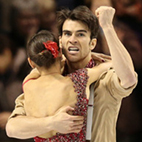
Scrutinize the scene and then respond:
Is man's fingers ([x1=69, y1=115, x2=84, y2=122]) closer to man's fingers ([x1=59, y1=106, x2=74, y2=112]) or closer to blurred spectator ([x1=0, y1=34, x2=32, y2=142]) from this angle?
man's fingers ([x1=59, y1=106, x2=74, y2=112])

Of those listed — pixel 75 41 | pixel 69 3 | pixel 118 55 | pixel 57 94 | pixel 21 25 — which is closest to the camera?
pixel 118 55

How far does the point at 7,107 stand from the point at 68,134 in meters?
2.73

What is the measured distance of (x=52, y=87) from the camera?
1.83m

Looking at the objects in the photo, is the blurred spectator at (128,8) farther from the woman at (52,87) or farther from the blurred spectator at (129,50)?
the woman at (52,87)

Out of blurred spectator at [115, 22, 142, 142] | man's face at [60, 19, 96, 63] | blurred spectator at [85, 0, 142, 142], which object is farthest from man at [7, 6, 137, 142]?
blurred spectator at [115, 22, 142, 142]

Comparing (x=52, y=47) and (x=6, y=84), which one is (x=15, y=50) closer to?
(x=6, y=84)

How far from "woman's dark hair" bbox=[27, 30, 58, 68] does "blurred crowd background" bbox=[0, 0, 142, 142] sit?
258 centimetres

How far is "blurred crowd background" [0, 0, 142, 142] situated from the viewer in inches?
175

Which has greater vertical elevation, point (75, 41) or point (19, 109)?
point (75, 41)

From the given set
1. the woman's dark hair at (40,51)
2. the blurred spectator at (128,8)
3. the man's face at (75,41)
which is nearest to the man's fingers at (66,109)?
the woman's dark hair at (40,51)

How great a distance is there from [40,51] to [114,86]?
0.45 meters

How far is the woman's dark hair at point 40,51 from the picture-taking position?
181 centimetres

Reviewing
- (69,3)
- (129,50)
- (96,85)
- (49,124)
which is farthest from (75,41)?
(129,50)

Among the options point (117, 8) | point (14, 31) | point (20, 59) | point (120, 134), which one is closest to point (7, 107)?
point (20, 59)
